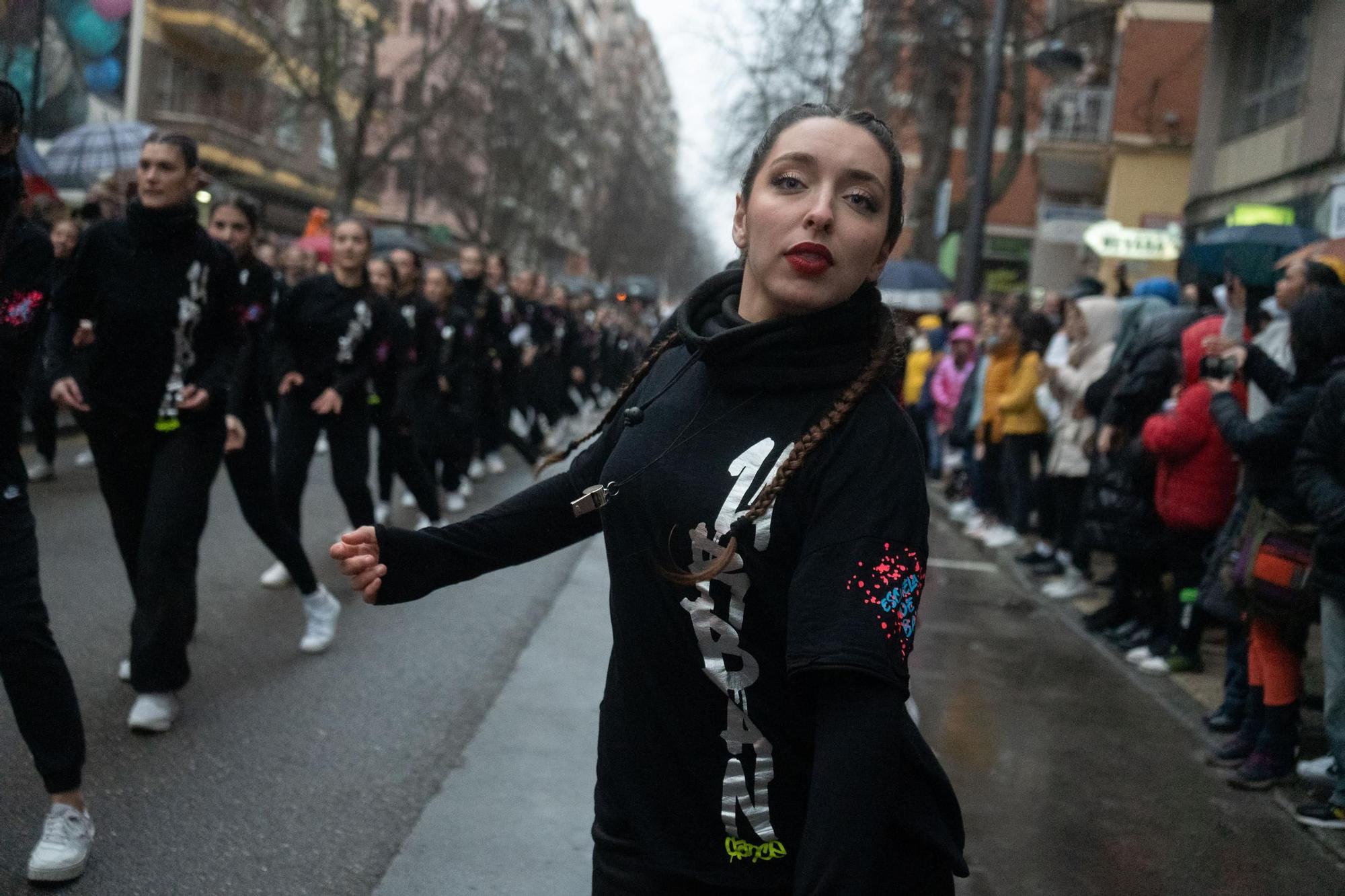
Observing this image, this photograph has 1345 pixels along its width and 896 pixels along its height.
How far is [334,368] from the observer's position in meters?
7.32

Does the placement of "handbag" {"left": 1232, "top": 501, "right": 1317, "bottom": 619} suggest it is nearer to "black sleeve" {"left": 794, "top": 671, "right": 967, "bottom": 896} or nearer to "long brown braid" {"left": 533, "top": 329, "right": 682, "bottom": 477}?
"long brown braid" {"left": 533, "top": 329, "right": 682, "bottom": 477}

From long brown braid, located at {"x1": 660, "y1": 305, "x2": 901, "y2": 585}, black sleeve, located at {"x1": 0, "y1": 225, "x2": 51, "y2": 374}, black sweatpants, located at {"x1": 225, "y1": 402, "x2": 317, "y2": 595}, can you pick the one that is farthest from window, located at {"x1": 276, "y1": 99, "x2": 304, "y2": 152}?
long brown braid, located at {"x1": 660, "y1": 305, "x2": 901, "y2": 585}

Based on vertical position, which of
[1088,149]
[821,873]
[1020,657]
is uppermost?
[1088,149]

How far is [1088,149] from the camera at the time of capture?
29.8m

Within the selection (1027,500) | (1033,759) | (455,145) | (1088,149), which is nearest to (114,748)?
(1033,759)

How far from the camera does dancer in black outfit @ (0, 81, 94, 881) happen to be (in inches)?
136

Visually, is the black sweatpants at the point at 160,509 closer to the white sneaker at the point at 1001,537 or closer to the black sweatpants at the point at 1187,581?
the black sweatpants at the point at 1187,581

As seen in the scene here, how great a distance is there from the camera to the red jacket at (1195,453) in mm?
6645

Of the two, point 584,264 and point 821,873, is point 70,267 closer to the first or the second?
point 821,873

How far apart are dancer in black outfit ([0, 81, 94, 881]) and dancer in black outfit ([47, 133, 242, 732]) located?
120 cm

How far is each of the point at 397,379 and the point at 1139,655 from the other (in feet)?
14.8

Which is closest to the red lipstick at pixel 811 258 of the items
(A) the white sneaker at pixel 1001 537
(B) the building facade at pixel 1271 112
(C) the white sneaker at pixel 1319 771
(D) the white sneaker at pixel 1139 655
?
(C) the white sneaker at pixel 1319 771

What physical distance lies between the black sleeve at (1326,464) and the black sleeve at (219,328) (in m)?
3.90

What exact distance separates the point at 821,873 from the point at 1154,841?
3446 mm
